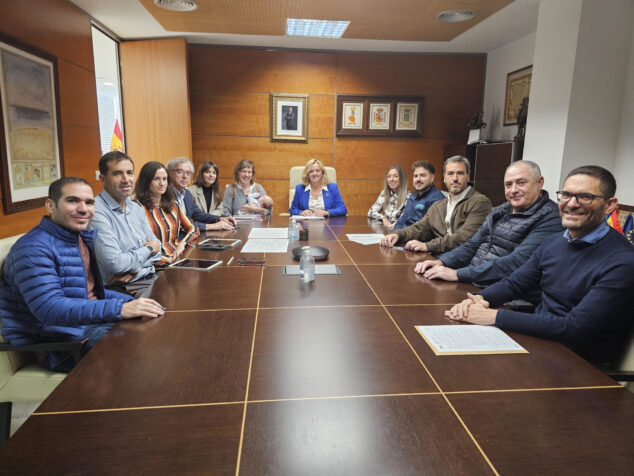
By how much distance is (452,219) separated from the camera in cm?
295

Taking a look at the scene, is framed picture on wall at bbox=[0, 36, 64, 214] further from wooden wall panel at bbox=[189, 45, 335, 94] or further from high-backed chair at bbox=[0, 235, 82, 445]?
wooden wall panel at bbox=[189, 45, 335, 94]

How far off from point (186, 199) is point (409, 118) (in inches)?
143

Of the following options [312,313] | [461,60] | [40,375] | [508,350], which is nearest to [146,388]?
[312,313]

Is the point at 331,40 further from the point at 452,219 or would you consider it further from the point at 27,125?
the point at 27,125

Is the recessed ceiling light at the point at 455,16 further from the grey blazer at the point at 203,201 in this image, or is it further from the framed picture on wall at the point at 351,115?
the grey blazer at the point at 203,201

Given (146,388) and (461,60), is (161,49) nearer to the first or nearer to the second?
(461,60)

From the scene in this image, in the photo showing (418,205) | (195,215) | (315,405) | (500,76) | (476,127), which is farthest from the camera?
(500,76)

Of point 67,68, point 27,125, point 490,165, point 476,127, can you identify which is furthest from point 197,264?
point 476,127

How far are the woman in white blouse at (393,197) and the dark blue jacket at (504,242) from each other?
1556 mm

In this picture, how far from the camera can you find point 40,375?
1.56 meters

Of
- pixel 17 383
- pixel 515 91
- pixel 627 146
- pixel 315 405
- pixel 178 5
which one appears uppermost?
pixel 178 5

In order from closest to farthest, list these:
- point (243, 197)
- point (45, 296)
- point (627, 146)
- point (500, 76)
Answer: point (45, 296) < point (627, 146) < point (243, 197) < point (500, 76)

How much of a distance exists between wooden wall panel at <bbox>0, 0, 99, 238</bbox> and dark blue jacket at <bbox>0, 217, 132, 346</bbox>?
175cm

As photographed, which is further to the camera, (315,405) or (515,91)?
(515,91)
